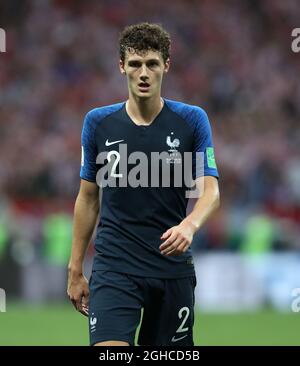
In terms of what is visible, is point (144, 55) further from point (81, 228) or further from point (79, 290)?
point (79, 290)

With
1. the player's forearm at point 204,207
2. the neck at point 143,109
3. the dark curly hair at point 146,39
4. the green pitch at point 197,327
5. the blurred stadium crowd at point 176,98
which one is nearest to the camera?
the player's forearm at point 204,207

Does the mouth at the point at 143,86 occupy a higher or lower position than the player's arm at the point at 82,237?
higher

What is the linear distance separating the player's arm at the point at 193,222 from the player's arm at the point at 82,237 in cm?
60

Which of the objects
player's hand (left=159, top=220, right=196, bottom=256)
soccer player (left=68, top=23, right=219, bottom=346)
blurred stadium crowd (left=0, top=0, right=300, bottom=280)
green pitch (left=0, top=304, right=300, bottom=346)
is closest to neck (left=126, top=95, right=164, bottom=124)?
soccer player (left=68, top=23, right=219, bottom=346)

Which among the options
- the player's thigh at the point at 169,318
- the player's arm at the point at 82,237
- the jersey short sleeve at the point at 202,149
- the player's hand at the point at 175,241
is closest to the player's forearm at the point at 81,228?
the player's arm at the point at 82,237

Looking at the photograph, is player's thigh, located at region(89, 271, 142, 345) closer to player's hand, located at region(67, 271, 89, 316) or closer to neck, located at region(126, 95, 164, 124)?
player's hand, located at region(67, 271, 89, 316)

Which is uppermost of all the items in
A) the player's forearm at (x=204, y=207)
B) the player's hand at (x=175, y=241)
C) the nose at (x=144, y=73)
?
the nose at (x=144, y=73)

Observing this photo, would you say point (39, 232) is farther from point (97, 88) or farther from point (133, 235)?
point (133, 235)

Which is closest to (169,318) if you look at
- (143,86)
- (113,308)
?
(113,308)

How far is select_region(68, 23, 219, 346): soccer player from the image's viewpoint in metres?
5.51

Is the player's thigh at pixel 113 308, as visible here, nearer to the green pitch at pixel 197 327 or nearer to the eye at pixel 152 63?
the eye at pixel 152 63

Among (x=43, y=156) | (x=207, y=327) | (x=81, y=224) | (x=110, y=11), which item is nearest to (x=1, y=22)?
(x=110, y=11)

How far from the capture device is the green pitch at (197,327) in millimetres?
11008

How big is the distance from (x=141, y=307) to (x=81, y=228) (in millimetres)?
563
